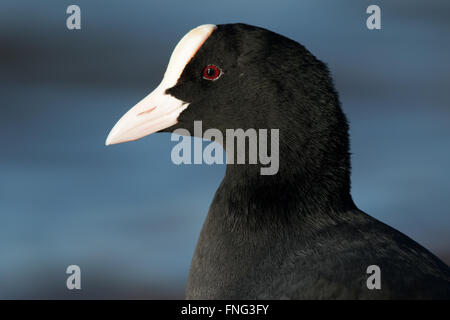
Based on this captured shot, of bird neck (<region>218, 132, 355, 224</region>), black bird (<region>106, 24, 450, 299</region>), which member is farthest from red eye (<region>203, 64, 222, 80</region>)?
bird neck (<region>218, 132, 355, 224</region>)

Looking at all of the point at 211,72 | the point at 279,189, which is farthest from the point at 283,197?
the point at 211,72

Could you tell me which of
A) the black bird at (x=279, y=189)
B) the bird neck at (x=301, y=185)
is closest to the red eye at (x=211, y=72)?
the black bird at (x=279, y=189)

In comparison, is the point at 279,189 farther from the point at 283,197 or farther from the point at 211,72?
the point at 211,72

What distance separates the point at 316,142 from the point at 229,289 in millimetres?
645

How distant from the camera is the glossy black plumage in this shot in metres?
2.95

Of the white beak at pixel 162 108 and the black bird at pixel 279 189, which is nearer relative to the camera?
the black bird at pixel 279 189

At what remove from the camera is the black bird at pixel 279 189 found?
290 centimetres

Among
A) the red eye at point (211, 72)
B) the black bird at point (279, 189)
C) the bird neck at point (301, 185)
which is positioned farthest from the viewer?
the red eye at point (211, 72)

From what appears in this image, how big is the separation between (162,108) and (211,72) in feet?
0.89

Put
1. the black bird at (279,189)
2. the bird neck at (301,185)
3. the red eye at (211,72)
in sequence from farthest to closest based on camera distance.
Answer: the red eye at (211,72) < the bird neck at (301,185) < the black bird at (279,189)

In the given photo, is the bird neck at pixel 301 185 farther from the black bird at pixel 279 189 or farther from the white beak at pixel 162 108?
the white beak at pixel 162 108

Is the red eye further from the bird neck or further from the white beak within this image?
the bird neck

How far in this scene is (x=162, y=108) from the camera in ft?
11.6

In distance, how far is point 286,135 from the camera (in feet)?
10.5
